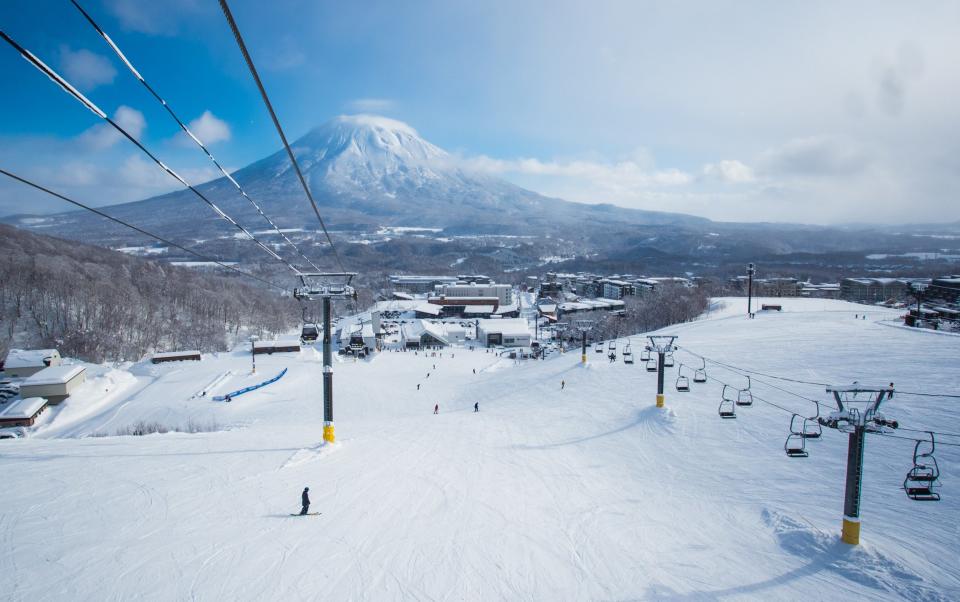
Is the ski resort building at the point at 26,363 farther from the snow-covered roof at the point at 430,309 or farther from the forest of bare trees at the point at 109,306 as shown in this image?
the snow-covered roof at the point at 430,309

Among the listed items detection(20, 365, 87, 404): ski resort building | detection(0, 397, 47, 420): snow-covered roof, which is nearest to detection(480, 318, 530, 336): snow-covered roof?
detection(20, 365, 87, 404): ski resort building

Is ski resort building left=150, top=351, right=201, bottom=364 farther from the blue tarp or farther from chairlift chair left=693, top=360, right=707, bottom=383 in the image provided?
chairlift chair left=693, top=360, right=707, bottom=383

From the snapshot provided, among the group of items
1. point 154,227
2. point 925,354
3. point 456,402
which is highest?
point 154,227

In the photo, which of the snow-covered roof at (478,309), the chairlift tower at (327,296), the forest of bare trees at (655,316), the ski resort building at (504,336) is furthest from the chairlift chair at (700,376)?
the snow-covered roof at (478,309)

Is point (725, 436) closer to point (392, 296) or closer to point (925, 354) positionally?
point (925, 354)

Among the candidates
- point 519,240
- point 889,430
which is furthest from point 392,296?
point 519,240

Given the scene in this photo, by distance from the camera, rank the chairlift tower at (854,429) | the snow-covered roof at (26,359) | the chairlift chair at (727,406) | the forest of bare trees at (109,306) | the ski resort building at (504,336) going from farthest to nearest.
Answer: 1. the ski resort building at (504,336)
2. the forest of bare trees at (109,306)
3. the snow-covered roof at (26,359)
4. the chairlift chair at (727,406)
5. the chairlift tower at (854,429)

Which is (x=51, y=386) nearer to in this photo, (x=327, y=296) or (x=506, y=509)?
(x=327, y=296)
